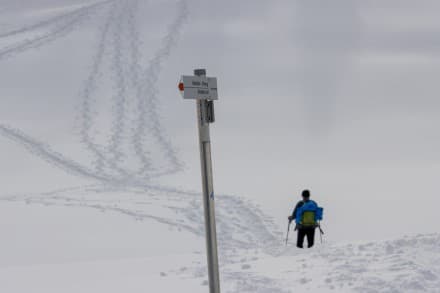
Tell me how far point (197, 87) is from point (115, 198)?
1203 centimetres

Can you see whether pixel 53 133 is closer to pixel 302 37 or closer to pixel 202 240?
pixel 202 240

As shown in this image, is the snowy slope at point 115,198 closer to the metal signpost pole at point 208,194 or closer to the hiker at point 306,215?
the hiker at point 306,215

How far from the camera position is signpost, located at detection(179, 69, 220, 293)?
5.71 meters

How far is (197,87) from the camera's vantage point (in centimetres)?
584

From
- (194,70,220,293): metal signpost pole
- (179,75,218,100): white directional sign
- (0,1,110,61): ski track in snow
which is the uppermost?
(0,1,110,61): ski track in snow

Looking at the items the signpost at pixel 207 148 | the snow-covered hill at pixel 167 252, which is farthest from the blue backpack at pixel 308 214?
the signpost at pixel 207 148

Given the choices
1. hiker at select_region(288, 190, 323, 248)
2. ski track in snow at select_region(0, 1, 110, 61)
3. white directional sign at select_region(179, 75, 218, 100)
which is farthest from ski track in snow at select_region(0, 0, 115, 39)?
white directional sign at select_region(179, 75, 218, 100)

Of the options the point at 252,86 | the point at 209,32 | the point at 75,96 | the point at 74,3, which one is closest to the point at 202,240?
the point at 75,96

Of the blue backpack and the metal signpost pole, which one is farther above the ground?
the blue backpack

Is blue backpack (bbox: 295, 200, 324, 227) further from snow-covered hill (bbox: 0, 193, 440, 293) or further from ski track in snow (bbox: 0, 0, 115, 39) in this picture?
ski track in snow (bbox: 0, 0, 115, 39)

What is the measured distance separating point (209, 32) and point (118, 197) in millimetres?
23001

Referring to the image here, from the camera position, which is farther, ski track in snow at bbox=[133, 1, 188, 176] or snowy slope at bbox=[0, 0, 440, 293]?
ski track in snow at bbox=[133, 1, 188, 176]

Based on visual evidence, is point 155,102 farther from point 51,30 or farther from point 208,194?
point 208,194

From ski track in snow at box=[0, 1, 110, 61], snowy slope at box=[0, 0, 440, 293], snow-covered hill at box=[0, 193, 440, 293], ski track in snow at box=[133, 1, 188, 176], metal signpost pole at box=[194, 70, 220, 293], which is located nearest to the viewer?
metal signpost pole at box=[194, 70, 220, 293]
